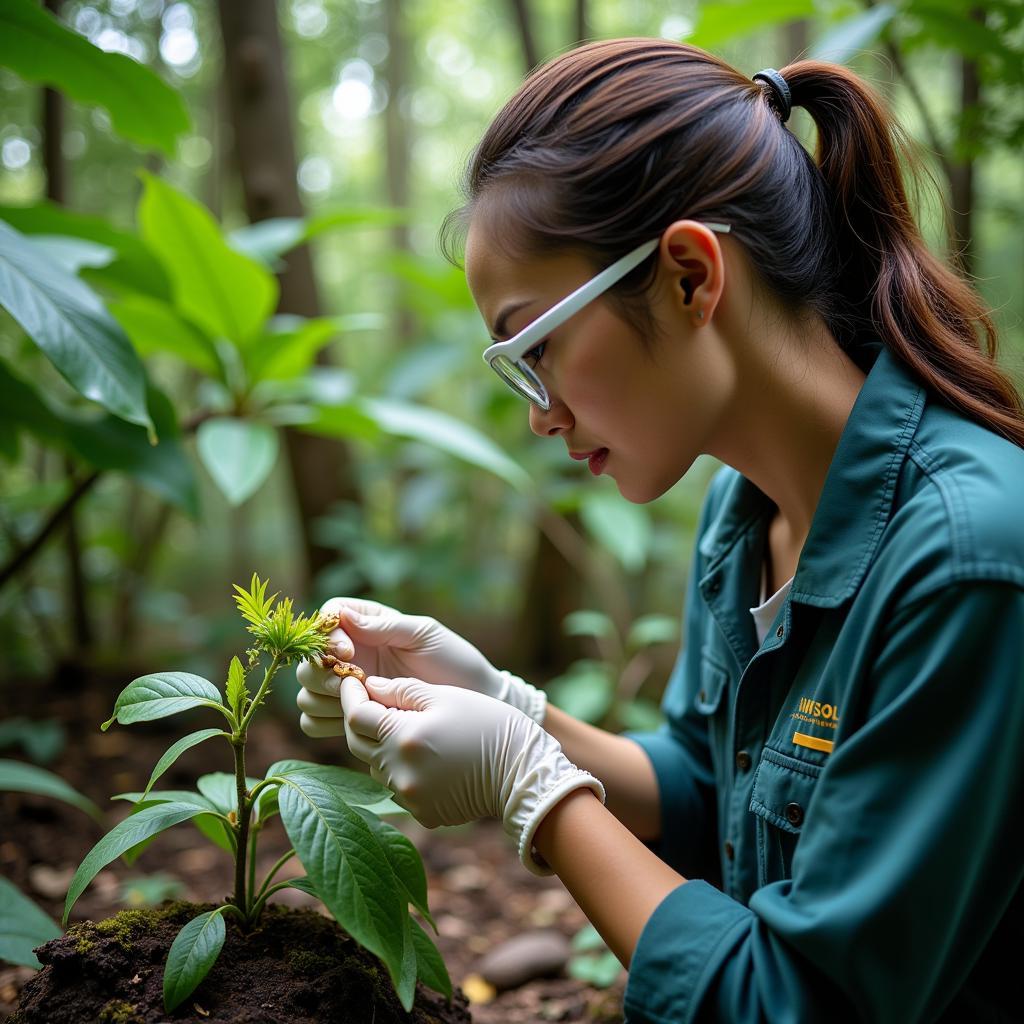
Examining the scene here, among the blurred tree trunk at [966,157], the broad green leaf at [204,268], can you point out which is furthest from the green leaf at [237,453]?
the blurred tree trunk at [966,157]

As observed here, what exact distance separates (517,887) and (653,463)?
160 cm

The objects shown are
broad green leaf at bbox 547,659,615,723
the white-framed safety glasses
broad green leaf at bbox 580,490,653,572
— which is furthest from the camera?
broad green leaf at bbox 580,490,653,572

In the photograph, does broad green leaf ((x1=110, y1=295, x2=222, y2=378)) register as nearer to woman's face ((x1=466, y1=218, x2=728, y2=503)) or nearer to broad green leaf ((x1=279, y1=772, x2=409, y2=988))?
woman's face ((x1=466, y1=218, x2=728, y2=503))

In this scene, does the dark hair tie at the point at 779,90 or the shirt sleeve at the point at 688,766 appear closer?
the dark hair tie at the point at 779,90

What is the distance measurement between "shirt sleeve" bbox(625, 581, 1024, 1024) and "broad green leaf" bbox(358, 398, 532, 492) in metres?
1.47

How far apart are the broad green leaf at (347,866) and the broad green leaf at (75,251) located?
3.88 ft

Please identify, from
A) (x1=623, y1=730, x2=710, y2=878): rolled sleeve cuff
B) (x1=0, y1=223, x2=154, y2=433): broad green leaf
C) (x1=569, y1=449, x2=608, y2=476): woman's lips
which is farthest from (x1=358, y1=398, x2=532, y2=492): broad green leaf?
(x1=569, y1=449, x2=608, y2=476): woman's lips

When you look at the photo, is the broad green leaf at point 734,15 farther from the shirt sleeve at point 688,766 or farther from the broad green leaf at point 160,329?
the broad green leaf at point 160,329

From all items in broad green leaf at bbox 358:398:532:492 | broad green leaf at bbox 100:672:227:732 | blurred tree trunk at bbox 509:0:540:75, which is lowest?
broad green leaf at bbox 100:672:227:732

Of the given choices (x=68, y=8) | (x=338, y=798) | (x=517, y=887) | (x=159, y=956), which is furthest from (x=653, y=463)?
(x=68, y=8)

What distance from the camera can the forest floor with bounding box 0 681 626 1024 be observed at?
1702 mm

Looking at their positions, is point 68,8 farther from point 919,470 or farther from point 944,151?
point 919,470

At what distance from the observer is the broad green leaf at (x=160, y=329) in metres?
2.02

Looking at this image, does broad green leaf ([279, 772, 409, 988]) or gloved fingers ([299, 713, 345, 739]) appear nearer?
broad green leaf ([279, 772, 409, 988])
